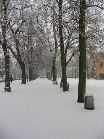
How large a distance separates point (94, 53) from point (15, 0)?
906cm

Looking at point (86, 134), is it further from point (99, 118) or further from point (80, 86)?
point (80, 86)

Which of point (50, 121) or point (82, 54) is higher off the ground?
point (82, 54)

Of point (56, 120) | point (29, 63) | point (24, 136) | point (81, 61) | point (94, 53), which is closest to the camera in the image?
point (24, 136)

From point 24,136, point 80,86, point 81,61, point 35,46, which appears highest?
point 35,46

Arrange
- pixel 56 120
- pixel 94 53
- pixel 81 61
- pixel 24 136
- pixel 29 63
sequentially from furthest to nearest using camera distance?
pixel 29 63, pixel 94 53, pixel 81 61, pixel 56 120, pixel 24 136

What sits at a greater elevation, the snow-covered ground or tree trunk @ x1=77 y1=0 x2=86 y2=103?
tree trunk @ x1=77 y1=0 x2=86 y2=103

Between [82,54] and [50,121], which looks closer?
[50,121]

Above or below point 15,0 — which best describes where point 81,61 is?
below

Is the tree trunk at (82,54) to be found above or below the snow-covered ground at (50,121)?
above

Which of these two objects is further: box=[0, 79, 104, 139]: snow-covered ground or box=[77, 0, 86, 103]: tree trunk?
box=[77, 0, 86, 103]: tree trunk

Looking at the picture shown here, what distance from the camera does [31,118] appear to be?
51.9 feet

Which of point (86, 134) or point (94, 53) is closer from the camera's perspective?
point (86, 134)

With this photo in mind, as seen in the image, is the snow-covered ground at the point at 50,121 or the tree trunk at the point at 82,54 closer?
the snow-covered ground at the point at 50,121

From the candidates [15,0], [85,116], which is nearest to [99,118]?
[85,116]
